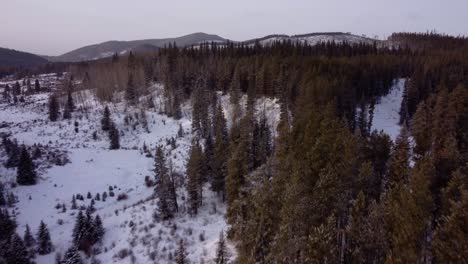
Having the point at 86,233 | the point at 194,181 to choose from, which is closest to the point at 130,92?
the point at 194,181

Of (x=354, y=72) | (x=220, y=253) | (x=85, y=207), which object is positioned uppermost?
(x=354, y=72)

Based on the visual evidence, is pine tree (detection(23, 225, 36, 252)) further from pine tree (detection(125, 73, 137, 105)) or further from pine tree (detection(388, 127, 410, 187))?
pine tree (detection(125, 73, 137, 105))

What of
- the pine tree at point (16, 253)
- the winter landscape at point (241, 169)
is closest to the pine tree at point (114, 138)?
the winter landscape at point (241, 169)

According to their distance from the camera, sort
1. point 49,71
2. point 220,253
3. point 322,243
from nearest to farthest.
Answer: point 322,243 → point 220,253 → point 49,71

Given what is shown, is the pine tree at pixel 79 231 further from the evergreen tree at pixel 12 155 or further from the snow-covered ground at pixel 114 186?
the evergreen tree at pixel 12 155

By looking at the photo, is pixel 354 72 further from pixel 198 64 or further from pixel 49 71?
pixel 49 71

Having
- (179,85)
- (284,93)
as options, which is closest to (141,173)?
(284,93)
